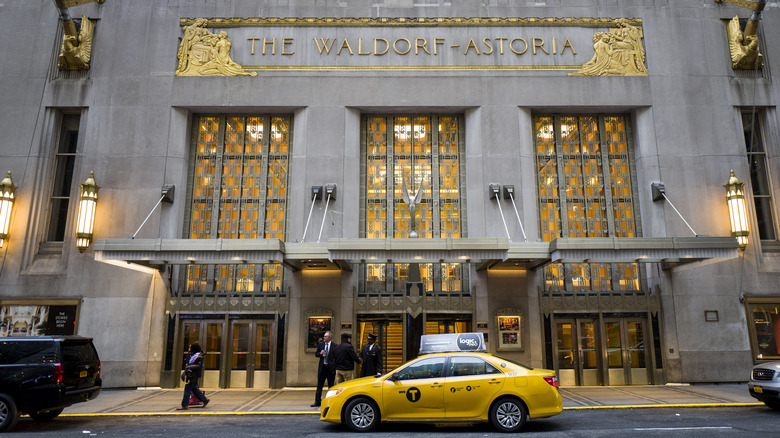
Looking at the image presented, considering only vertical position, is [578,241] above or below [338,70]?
below

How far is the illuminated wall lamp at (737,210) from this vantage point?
17.7 metres

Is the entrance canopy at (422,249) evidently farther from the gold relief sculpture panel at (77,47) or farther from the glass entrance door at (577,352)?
the gold relief sculpture panel at (77,47)

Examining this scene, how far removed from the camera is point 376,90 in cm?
1933

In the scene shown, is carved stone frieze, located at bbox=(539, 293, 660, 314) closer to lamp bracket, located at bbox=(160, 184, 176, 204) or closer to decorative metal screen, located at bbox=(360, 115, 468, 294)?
decorative metal screen, located at bbox=(360, 115, 468, 294)

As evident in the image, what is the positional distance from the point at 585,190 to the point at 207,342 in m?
15.0

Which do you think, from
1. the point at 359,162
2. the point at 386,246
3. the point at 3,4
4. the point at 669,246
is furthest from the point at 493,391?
the point at 3,4

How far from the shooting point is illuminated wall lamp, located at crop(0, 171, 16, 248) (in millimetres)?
17656

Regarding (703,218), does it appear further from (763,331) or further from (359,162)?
(359,162)

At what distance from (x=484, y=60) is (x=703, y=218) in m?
9.88

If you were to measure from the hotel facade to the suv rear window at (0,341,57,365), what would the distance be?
5.86 m

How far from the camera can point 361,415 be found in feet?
33.2

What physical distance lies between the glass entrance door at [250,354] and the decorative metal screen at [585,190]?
33.9 feet

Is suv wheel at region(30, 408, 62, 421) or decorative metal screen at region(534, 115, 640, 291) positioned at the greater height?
decorative metal screen at region(534, 115, 640, 291)

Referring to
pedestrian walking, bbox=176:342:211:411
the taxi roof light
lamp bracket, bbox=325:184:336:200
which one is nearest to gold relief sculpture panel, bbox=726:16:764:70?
the taxi roof light
